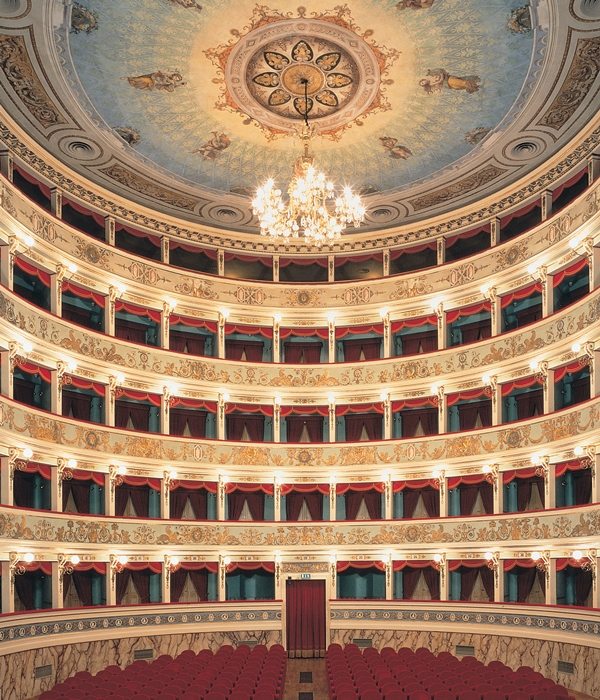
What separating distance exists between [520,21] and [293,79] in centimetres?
534

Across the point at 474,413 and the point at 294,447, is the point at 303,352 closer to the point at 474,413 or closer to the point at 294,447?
the point at 294,447

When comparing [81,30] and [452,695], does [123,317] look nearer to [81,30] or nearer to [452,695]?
[81,30]

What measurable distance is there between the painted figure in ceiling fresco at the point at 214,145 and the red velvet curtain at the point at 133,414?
26.6 feet

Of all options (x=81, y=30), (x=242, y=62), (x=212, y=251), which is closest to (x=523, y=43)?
(x=242, y=62)

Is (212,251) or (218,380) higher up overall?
(212,251)

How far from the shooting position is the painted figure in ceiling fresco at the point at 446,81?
18.5 metres

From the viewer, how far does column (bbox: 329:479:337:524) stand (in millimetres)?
25531

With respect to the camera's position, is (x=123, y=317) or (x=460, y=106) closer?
(x=460, y=106)

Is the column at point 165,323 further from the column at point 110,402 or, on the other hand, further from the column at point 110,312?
the column at point 110,402

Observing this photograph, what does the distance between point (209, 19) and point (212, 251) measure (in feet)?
36.4

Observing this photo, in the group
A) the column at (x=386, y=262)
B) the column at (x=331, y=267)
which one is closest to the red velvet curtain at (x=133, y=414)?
the column at (x=331, y=267)

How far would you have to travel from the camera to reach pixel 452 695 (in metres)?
13.9

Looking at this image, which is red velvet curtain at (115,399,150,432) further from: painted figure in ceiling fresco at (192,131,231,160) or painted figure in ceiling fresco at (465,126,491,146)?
painted figure in ceiling fresco at (465,126,491,146)

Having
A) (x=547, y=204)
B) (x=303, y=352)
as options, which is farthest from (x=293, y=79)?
(x=303, y=352)
